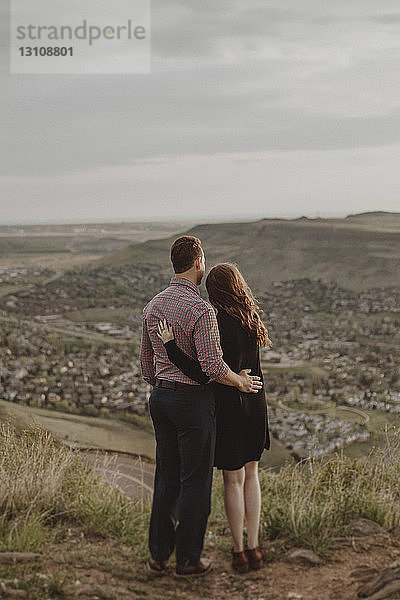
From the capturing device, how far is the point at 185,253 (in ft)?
12.1

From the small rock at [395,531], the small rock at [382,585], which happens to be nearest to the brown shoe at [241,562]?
the small rock at [382,585]

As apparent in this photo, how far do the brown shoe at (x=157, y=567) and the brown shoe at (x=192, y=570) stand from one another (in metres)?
0.10

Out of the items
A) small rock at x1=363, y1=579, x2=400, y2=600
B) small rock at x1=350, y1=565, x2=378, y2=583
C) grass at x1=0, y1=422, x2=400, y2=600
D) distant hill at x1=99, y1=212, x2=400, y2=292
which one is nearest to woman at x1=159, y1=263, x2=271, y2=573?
grass at x1=0, y1=422, x2=400, y2=600

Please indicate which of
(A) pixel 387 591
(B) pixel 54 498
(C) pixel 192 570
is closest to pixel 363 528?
(A) pixel 387 591

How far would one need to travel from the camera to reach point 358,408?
994 inches

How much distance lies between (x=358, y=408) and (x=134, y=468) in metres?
19.9

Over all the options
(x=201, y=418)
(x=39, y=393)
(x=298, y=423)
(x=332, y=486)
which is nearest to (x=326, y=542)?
(x=332, y=486)

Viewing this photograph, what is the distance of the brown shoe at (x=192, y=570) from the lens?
3.88 meters

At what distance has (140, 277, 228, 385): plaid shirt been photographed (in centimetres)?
352

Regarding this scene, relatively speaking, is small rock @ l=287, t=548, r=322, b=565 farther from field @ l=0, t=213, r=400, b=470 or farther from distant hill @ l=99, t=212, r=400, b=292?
distant hill @ l=99, t=212, r=400, b=292

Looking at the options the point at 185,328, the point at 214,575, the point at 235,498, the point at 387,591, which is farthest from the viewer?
the point at 214,575

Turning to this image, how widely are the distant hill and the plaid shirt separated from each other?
4689cm

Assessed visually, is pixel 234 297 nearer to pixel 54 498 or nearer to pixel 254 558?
pixel 254 558

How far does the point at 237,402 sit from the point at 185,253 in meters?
0.91
